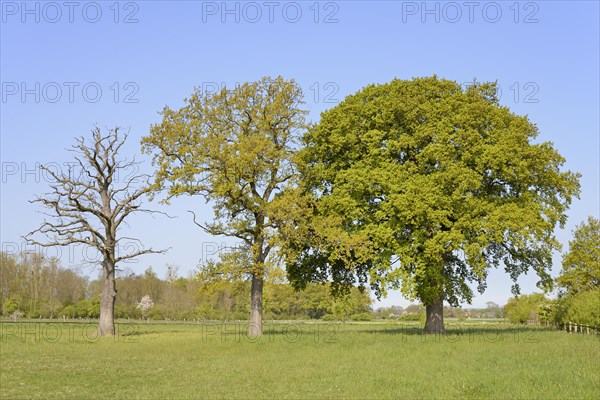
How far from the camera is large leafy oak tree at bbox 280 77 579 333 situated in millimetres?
40969

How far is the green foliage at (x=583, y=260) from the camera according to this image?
64.2 meters

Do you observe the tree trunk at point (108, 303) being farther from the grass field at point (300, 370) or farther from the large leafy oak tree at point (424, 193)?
the large leafy oak tree at point (424, 193)

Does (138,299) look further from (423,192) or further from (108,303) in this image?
(423,192)

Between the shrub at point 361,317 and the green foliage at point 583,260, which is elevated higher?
the green foliage at point 583,260

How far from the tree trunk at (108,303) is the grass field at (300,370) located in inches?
388

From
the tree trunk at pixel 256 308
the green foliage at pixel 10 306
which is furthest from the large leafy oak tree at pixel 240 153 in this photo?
the green foliage at pixel 10 306

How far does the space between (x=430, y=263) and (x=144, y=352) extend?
20.7m

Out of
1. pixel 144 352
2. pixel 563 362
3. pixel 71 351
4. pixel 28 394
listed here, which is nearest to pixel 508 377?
pixel 563 362

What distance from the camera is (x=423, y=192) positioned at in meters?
40.2

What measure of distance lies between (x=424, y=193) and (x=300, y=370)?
63.6 ft

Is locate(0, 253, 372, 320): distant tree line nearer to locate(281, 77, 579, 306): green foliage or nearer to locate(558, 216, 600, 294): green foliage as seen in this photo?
locate(558, 216, 600, 294): green foliage

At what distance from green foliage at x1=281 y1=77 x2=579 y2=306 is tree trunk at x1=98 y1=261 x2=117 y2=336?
14360mm

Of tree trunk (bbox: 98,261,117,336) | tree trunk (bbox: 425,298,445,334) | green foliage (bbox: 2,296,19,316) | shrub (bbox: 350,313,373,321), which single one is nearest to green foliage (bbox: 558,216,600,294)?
tree trunk (bbox: 425,298,445,334)

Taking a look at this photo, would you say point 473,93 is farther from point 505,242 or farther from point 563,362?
point 563,362
